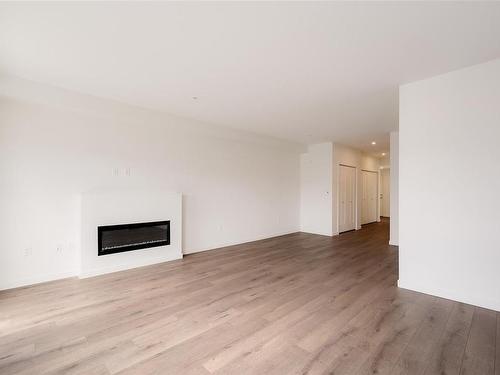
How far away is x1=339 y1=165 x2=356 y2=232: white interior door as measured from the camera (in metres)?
6.88

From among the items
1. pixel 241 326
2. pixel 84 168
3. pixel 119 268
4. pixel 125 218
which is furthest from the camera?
pixel 125 218

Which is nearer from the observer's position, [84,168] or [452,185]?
[452,185]

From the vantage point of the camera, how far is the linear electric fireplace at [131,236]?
12.0ft

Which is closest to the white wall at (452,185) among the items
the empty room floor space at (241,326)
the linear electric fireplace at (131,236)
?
the empty room floor space at (241,326)

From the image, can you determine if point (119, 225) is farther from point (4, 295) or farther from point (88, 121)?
point (88, 121)

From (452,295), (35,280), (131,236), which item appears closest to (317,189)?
(452,295)

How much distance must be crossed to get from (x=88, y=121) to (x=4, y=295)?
2.54m

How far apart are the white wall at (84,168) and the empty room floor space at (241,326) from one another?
618mm

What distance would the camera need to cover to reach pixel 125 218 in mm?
3885

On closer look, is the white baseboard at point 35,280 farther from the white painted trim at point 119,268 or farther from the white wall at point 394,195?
the white wall at point 394,195

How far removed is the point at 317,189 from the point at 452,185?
13.6 ft

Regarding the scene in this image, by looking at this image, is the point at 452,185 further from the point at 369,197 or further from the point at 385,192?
the point at 385,192

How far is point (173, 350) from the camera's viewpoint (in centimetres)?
190

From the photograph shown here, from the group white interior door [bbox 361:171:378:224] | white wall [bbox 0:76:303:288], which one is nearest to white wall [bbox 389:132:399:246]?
white interior door [bbox 361:171:378:224]
